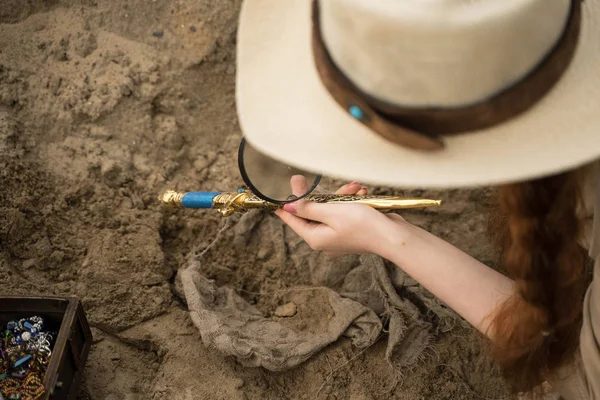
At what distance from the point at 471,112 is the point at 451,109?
28 mm

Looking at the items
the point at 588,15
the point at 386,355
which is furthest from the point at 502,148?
the point at 386,355

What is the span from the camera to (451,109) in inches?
34.8

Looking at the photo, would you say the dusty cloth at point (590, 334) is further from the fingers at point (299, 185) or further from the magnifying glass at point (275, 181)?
the fingers at point (299, 185)

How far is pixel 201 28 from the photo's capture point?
7.32 feet

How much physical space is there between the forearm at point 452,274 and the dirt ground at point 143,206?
19.3 inches

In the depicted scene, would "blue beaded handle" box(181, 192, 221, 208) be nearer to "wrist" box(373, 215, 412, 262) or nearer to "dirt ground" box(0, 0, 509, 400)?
"dirt ground" box(0, 0, 509, 400)

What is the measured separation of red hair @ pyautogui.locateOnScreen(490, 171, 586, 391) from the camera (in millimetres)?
1013

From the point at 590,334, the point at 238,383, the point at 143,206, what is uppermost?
the point at 590,334

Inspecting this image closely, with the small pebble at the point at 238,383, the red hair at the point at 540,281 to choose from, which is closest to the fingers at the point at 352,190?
the red hair at the point at 540,281

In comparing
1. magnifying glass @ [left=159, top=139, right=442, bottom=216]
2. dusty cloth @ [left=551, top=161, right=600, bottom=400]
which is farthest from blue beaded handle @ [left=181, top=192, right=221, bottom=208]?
dusty cloth @ [left=551, top=161, right=600, bottom=400]

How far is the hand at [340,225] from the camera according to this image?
131 cm

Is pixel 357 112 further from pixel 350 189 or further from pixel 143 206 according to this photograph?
pixel 143 206

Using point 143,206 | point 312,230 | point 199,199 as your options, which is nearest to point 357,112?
point 312,230

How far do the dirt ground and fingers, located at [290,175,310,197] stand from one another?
511 millimetres
